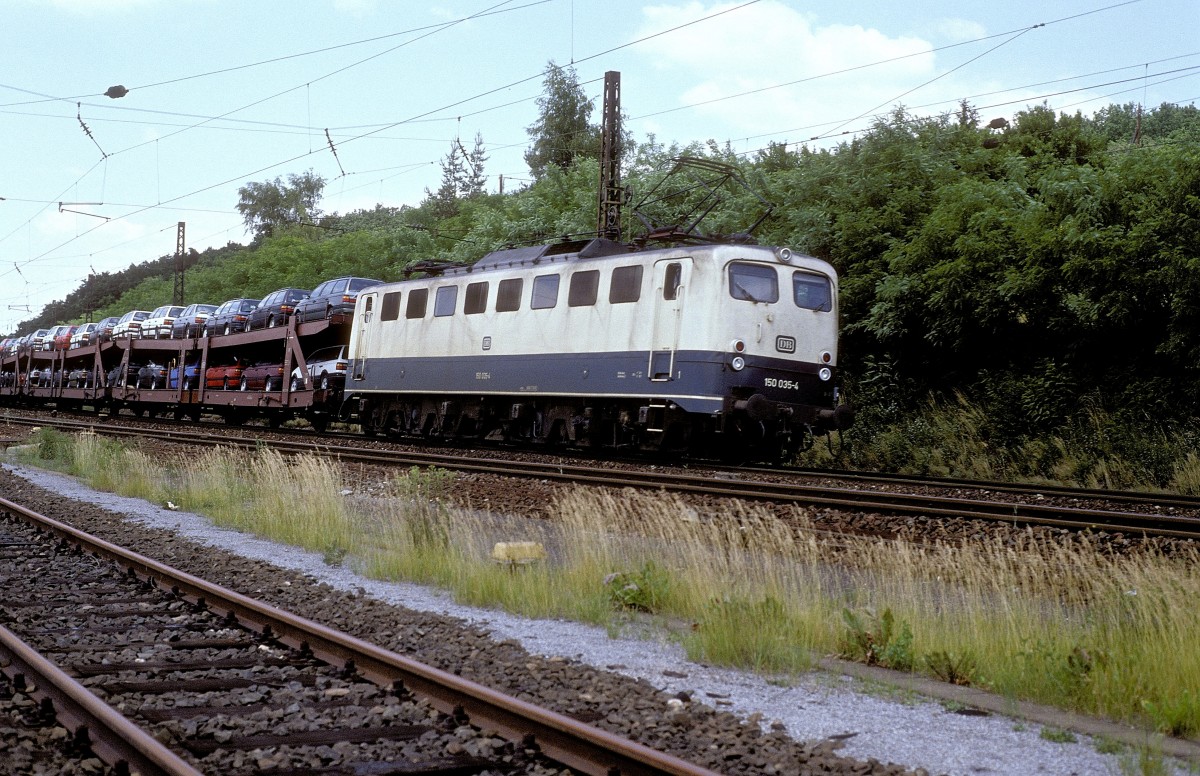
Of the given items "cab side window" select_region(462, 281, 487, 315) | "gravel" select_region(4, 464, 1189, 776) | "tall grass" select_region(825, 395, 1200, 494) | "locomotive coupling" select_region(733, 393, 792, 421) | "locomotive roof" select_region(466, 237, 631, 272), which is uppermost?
"locomotive roof" select_region(466, 237, 631, 272)

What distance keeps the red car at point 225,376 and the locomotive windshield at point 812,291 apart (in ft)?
59.3

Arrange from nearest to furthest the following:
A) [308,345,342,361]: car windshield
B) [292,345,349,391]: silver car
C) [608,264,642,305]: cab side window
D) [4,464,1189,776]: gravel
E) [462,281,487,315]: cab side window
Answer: [4,464,1189,776]: gravel < [608,264,642,305]: cab side window < [462,281,487,315]: cab side window < [292,345,349,391]: silver car < [308,345,342,361]: car windshield

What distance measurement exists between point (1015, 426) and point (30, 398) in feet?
139

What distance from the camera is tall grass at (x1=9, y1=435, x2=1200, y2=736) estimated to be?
18.5ft

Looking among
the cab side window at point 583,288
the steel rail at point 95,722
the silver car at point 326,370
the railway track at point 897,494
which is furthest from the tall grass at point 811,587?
the silver car at point 326,370

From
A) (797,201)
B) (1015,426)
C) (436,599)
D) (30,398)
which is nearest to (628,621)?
(436,599)

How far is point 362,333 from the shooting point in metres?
24.6

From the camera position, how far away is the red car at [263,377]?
28.2m

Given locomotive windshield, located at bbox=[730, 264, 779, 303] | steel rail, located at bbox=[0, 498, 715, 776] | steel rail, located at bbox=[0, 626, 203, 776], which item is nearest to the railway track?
locomotive windshield, located at bbox=[730, 264, 779, 303]

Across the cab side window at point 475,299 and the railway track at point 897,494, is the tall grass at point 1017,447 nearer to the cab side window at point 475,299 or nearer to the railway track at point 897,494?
the railway track at point 897,494

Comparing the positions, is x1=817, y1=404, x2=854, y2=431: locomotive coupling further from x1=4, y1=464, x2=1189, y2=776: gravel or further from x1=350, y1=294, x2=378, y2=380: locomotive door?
x1=350, y1=294, x2=378, y2=380: locomotive door

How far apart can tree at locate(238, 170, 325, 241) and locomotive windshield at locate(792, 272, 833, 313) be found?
84414 millimetres

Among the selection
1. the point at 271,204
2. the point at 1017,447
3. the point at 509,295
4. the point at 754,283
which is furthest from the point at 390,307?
the point at 271,204

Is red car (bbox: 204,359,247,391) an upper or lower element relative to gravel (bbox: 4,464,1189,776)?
upper
